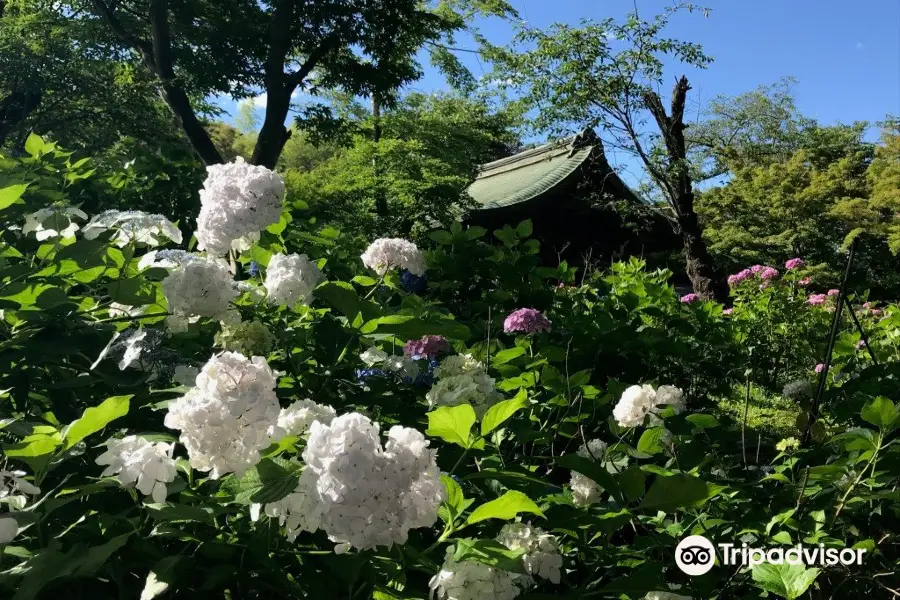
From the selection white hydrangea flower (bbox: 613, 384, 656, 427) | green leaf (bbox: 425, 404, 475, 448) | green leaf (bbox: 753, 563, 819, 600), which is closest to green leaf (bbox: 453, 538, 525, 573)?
green leaf (bbox: 425, 404, 475, 448)

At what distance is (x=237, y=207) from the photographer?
1283 millimetres

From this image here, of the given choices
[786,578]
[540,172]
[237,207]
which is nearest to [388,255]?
[237,207]

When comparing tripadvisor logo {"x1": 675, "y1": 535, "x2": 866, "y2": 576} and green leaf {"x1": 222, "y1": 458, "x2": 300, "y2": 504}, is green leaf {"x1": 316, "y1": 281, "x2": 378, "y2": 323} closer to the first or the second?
green leaf {"x1": 222, "y1": 458, "x2": 300, "y2": 504}

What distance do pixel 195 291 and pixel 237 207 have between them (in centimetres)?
18

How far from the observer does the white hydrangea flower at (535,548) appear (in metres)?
1.01

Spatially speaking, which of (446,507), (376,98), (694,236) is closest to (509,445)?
(446,507)

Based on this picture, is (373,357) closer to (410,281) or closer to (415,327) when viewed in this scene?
(415,327)

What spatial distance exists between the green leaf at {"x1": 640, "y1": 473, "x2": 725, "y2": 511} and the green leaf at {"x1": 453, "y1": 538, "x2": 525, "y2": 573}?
7.6 inches

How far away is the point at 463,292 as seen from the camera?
2.63m

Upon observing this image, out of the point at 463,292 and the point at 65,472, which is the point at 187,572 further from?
the point at 463,292

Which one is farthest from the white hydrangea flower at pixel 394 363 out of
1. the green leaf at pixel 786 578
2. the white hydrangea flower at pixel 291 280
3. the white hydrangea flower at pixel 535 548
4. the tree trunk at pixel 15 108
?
the tree trunk at pixel 15 108

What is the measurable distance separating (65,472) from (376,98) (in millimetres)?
8686

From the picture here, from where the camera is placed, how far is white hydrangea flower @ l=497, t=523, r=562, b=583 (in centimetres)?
101

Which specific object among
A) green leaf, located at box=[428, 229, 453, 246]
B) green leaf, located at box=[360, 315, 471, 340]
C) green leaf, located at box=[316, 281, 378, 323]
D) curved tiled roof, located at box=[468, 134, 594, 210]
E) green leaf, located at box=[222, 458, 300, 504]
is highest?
curved tiled roof, located at box=[468, 134, 594, 210]
